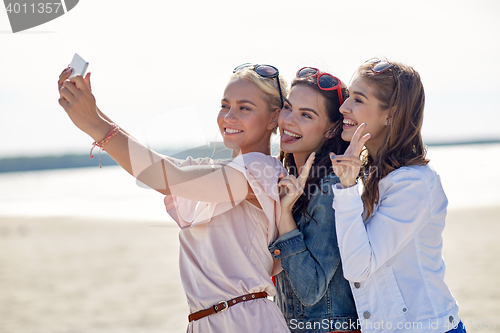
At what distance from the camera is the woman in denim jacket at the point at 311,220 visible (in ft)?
8.07

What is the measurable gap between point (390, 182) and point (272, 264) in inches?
32.7

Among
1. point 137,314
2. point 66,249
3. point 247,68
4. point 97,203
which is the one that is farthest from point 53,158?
point 247,68

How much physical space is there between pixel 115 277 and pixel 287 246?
554 cm

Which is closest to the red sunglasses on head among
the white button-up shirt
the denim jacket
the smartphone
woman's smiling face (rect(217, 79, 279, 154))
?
woman's smiling face (rect(217, 79, 279, 154))

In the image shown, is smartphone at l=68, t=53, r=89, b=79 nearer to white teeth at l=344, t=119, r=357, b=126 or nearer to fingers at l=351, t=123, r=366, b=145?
fingers at l=351, t=123, r=366, b=145

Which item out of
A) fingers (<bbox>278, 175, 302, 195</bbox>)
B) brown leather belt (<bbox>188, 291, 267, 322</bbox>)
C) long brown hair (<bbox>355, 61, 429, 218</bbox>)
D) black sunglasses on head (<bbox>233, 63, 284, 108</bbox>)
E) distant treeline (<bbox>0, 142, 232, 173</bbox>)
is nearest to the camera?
brown leather belt (<bbox>188, 291, 267, 322</bbox>)

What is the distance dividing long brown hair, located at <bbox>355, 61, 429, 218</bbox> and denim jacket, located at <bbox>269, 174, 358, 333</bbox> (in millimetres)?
284

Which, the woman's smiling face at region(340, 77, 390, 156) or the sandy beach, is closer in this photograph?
the woman's smiling face at region(340, 77, 390, 156)

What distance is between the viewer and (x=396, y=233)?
2434mm

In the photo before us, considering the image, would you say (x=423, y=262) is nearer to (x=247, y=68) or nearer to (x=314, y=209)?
(x=314, y=209)

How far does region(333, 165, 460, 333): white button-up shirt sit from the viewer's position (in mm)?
2408

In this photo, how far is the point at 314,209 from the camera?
2660 mm

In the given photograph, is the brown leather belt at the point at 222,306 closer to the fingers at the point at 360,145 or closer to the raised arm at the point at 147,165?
the raised arm at the point at 147,165
